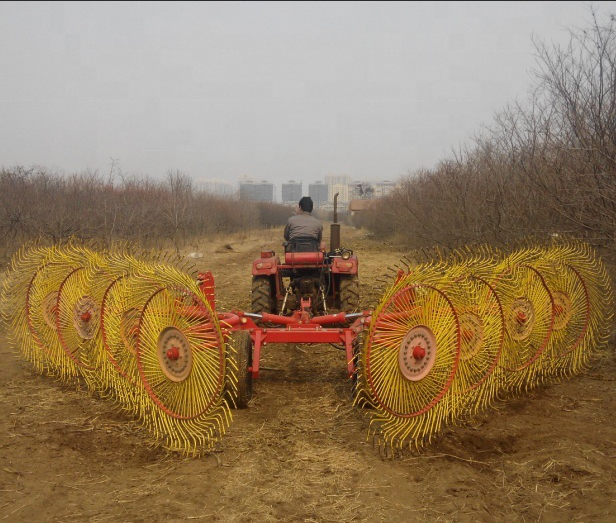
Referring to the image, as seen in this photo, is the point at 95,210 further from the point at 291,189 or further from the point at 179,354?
the point at 291,189

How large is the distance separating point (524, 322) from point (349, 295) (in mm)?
1935

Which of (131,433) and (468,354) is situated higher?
(468,354)

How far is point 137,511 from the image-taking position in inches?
126

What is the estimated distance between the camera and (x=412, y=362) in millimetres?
4133

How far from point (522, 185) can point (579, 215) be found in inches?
93.0

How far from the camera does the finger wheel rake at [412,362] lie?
4031mm

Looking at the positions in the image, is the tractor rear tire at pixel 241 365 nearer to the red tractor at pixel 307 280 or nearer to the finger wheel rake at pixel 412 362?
the finger wheel rake at pixel 412 362

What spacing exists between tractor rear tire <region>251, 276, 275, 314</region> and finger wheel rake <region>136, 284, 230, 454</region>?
2.54m

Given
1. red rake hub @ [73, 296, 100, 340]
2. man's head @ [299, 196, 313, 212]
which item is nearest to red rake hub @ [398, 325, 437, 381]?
red rake hub @ [73, 296, 100, 340]

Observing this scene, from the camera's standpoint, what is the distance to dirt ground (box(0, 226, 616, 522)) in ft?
10.6

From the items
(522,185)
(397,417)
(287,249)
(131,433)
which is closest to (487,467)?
(397,417)

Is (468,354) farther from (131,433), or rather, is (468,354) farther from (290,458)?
(131,433)

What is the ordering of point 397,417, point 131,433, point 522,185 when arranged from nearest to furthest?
point 397,417, point 131,433, point 522,185

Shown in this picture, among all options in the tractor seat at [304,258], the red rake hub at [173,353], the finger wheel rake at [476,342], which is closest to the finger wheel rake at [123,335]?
the red rake hub at [173,353]
